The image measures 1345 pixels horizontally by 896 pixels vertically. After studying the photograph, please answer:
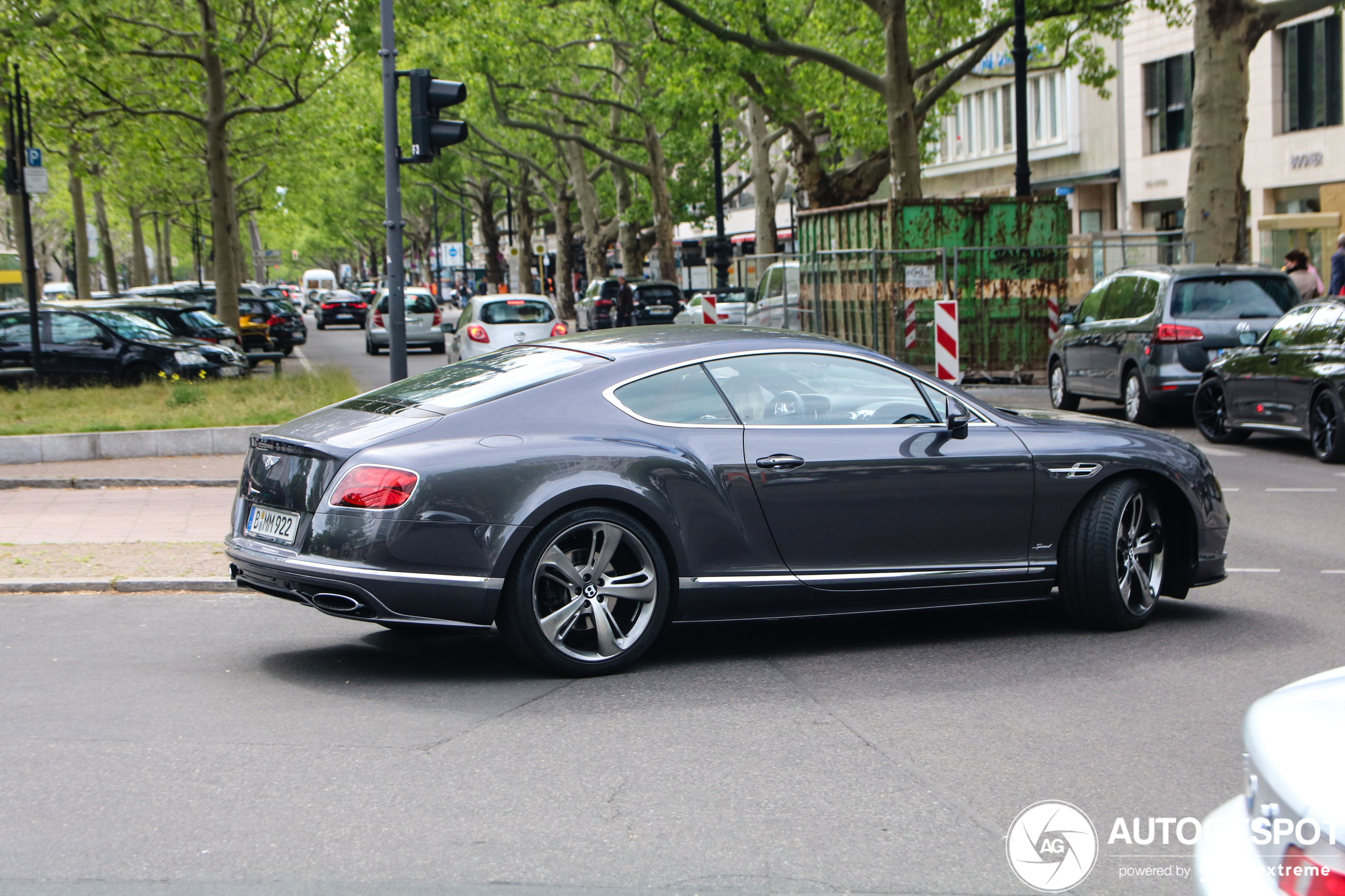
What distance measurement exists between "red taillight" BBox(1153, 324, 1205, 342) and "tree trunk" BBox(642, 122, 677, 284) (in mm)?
29047

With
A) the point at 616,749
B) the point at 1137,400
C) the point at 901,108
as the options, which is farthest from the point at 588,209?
the point at 616,749

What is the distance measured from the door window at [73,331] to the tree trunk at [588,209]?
3099cm

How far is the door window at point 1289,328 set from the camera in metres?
14.2

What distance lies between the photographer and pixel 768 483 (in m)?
6.33

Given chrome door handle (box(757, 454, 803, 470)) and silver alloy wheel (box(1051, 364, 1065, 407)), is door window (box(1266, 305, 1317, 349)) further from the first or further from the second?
chrome door handle (box(757, 454, 803, 470))

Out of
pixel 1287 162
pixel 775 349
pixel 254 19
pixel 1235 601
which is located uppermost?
pixel 254 19

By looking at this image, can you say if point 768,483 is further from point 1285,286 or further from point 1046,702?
point 1285,286

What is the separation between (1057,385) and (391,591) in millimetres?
15179

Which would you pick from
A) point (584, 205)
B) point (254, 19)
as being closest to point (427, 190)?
point (584, 205)

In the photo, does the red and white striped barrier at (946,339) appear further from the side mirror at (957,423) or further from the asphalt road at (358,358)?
the asphalt road at (358,358)

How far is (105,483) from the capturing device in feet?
42.4

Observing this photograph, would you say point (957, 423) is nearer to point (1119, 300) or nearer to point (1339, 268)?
point (1119, 300)

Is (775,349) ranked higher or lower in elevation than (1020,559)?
higher

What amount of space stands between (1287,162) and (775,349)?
31.6m
